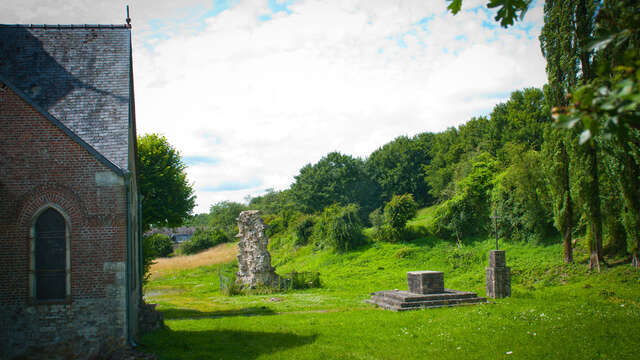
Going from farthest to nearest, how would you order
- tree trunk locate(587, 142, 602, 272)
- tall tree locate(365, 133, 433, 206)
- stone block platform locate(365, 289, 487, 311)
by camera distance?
tall tree locate(365, 133, 433, 206), tree trunk locate(587, 142, 602, 272), stone block platform locate(365, 289, 487, 311)

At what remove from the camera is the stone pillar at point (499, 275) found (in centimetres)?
1892

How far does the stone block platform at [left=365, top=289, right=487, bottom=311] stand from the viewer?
18.0 meters

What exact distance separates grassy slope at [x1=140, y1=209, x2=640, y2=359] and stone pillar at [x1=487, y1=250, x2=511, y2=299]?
57cm

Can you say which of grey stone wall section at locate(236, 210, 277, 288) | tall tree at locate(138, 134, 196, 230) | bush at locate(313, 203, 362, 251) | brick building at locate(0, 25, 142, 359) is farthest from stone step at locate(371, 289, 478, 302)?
bush at locate(313, 203, 362, 251)

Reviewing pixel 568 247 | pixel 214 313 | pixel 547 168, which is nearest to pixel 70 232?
pixel 214 313

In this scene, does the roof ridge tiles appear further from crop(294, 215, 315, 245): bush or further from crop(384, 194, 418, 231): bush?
crop(294, 215, 315, 245): bush

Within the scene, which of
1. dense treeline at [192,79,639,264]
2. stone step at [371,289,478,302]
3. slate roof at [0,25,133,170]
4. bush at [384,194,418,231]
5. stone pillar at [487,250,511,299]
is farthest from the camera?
bush at [384,194,418,231]

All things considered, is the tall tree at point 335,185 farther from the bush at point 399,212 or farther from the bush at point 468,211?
the bush at point 468,211

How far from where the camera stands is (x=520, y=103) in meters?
43.7

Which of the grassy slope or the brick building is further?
the brick building

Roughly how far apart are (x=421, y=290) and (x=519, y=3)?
641 inches

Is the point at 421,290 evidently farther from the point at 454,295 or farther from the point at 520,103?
the point at 520,103

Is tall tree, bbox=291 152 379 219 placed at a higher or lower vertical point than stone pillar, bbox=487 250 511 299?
higher

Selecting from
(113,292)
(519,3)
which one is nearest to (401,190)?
(113,292)
